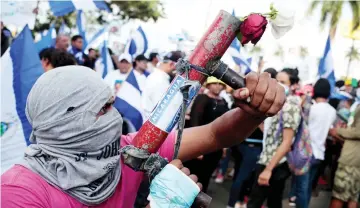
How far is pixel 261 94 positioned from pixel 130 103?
3991 millimetres

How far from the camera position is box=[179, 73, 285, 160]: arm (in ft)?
4.49

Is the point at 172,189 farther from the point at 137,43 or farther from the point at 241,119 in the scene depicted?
the point at 137,43

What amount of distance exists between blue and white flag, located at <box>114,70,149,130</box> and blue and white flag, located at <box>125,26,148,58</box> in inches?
190

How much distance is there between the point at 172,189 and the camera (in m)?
1.19

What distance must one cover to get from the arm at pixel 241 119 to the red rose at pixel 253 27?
155 mm

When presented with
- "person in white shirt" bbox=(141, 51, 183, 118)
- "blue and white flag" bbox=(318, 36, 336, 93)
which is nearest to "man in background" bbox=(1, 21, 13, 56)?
"person in white shirt" bbox=(141, 51, 183, 118)

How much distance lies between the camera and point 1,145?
9.83 feet

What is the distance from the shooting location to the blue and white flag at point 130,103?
5.13 metres

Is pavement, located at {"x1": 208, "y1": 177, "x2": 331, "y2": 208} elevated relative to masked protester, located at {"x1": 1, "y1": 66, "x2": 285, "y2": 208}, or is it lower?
lower

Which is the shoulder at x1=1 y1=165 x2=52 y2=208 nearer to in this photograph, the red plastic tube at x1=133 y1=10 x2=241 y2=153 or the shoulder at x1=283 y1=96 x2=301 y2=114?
the red plastic tube at x1=133 y1=10 x2=241 y2=153

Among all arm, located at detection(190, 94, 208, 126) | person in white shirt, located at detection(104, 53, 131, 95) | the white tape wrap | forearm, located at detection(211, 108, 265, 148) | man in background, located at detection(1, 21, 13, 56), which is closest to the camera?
the white tape wrap

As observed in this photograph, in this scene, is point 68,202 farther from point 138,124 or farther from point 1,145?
point 138,124

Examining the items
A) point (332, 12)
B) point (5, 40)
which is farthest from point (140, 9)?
point (5, 40)

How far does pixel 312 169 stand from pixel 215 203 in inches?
56.6
